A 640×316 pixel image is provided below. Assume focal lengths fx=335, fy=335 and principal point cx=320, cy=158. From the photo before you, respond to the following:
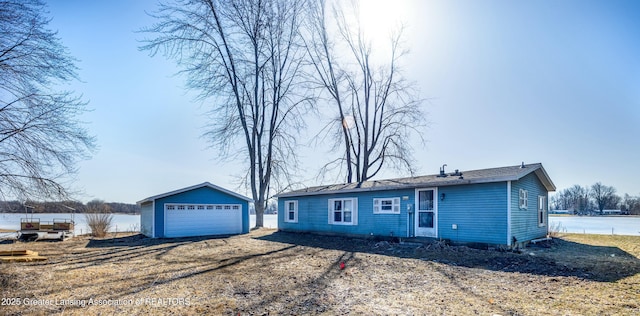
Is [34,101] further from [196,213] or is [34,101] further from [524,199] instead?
[524,199]

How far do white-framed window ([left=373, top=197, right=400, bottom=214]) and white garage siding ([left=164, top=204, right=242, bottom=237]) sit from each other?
8.47m

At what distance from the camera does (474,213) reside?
10641 millimetres

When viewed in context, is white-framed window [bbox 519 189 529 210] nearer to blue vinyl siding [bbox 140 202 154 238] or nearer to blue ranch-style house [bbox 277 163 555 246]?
blue ranch-style house [bbox 277 163 555 246]

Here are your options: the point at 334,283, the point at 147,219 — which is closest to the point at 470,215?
the point at 334,283

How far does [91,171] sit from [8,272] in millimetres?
4236

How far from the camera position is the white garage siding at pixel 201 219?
54.9 ft

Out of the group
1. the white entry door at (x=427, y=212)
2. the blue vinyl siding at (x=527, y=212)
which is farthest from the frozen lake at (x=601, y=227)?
the white entry door at (x=427, y=212)

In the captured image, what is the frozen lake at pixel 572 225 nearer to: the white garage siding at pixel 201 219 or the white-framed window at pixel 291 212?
the white garage siding at pixel 201 219

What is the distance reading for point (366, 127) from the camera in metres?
25.4

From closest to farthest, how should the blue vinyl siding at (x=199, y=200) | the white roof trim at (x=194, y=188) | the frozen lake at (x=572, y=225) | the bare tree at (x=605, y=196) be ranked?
the white roof trim at (x=194, y=188) < the blue vinyl siding at (x=199, y=200) < the frozen lake at (x=572, y=225) < the bare tree at (x=605, y=196)

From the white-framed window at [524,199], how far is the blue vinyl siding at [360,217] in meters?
3.44

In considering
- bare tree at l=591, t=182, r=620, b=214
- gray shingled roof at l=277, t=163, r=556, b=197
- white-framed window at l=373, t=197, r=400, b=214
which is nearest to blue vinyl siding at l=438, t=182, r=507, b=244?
gray shingled roof at l=277, t=163, r=556, b=197

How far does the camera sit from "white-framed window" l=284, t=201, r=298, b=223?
58.5 feet

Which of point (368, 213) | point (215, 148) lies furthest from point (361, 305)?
point (215, 148)
